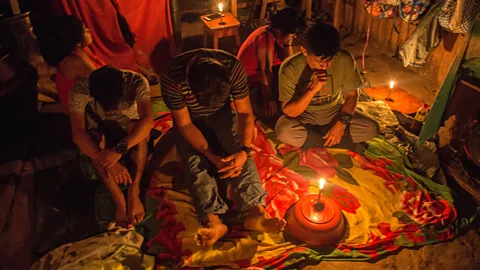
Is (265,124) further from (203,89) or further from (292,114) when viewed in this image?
(203,89)

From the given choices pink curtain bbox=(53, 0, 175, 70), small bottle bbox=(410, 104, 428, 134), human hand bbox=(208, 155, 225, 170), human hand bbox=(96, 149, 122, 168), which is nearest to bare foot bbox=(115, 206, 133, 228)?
human hand bbox=(96, 149, 122, 168)

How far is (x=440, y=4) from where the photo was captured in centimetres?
446

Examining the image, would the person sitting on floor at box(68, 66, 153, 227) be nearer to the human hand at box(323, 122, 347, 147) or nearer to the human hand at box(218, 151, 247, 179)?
the human hand at box(218, 151, 247, 179)

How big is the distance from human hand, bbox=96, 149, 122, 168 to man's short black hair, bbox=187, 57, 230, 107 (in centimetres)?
88

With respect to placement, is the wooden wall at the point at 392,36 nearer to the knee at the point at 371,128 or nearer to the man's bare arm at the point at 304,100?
the knee at the point at 371,128

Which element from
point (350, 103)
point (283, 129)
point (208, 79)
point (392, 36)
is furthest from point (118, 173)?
point (392, 36)

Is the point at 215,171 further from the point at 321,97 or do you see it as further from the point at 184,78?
the point at 321,97

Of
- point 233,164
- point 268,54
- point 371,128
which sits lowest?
point 371,128

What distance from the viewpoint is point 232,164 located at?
303 cm

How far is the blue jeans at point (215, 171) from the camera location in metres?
2.96

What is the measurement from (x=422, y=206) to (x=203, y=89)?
7.38ft

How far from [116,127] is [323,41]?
1985 millimetres

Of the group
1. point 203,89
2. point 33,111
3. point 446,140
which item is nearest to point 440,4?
point 446,140

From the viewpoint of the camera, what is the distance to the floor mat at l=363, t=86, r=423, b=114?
4.60 m
